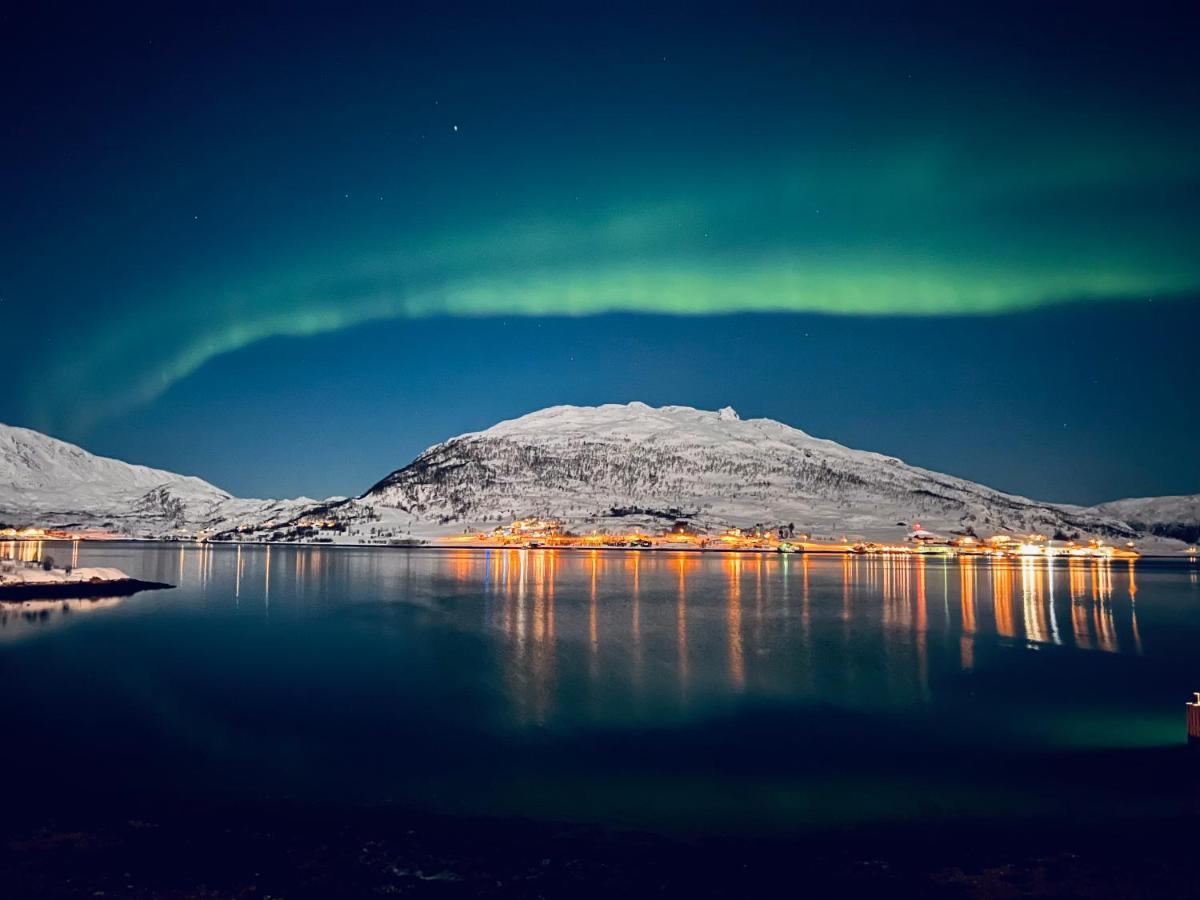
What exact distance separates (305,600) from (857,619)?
42636mm

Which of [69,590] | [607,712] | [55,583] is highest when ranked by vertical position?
[55,583]

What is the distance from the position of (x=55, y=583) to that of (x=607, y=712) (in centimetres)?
5629

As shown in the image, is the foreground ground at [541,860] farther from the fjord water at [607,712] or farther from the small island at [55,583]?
the small island at [55,583]

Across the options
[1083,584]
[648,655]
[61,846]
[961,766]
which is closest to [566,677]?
[648,655]

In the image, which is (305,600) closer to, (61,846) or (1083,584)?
(61,846)

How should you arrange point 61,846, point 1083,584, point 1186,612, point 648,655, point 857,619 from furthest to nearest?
point 1083,584 → point 1186,612 → point 857,619 → point 648,655 → point 61,846

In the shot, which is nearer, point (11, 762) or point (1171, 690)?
point (11, 762)

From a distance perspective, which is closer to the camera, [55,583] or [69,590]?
[69,590]

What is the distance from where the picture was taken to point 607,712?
91.2 feet

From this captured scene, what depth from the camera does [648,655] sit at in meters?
40.4

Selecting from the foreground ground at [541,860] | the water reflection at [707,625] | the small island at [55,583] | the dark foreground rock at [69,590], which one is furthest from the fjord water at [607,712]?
the small island at [55,583]

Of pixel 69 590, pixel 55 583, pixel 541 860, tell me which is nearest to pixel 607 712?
pixel 541 860

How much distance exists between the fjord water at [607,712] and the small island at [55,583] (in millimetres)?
6664

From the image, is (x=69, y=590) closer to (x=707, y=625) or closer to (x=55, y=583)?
(x=55, y=583)
